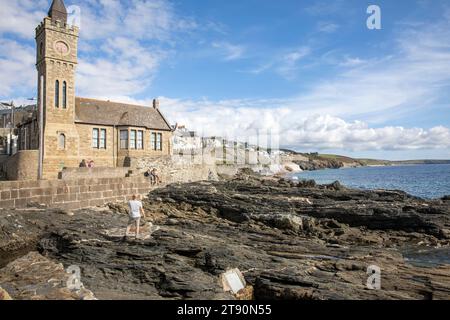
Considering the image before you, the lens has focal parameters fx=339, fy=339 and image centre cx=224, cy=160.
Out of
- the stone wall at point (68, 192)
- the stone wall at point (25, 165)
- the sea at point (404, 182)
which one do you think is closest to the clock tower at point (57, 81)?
the stone wall at point (25, 165)

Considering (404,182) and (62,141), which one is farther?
(404,182)

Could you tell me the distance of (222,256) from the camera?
10180 mm

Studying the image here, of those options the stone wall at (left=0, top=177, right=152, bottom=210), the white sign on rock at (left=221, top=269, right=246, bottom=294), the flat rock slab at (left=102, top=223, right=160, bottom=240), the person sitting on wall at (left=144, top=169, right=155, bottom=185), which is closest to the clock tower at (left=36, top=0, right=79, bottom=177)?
the person sitting on wall at (left=144, top=169, right=155, bottom=185)

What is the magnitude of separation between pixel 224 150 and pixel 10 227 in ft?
270

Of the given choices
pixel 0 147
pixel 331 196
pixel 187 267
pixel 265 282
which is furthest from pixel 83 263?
pixel 0 147

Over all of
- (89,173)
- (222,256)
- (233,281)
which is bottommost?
(233,281)

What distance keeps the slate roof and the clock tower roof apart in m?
6.88

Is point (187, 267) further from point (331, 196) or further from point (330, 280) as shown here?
point (331, 196)

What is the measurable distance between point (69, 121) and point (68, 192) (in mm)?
14760

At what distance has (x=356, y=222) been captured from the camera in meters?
18.3

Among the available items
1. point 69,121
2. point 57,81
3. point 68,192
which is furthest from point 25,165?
point 68,192

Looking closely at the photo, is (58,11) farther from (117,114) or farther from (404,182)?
(404,182)

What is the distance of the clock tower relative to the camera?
2752 centimetres

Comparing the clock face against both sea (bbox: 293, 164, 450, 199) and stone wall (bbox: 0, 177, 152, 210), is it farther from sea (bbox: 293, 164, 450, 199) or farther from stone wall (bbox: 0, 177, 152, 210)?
sea (bbox: 293, 164, 450, 199)
